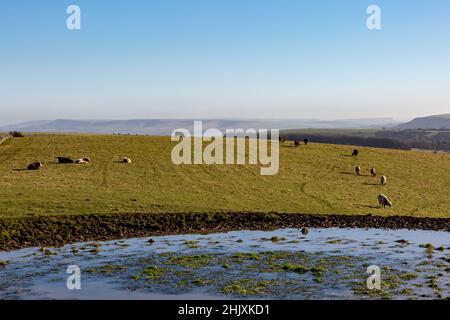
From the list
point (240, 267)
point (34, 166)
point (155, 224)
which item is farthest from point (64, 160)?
point (240, 267)

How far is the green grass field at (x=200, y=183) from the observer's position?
45.1 metres

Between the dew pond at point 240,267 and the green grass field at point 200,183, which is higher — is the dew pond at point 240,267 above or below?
below

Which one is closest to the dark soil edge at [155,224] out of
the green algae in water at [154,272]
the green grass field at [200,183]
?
the green grass field at [200,183]

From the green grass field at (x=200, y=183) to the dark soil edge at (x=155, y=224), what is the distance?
1.84 metres

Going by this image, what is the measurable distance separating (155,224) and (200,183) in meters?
16.4

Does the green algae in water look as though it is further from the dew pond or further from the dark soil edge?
the dark soil edge

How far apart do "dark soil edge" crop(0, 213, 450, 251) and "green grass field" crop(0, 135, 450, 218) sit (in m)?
1.84

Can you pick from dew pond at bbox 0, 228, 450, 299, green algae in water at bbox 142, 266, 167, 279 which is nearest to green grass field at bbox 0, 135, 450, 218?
dew pond at bbox 0, 228, 450, 299

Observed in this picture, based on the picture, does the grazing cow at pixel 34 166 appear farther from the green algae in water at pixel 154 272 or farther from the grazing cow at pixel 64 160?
the green algae in water at pixel 154 272

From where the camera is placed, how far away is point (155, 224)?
39.7 metres

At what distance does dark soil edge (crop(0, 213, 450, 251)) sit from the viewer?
35.5 m

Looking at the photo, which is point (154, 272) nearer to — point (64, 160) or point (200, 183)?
point (200, 183)
